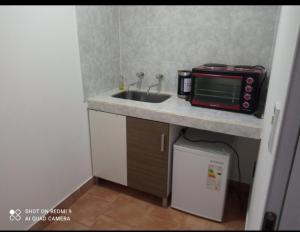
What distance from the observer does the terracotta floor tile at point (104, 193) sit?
5.42 feet

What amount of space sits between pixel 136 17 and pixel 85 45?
489 mm

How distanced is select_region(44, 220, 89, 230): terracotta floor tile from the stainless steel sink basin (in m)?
0.90

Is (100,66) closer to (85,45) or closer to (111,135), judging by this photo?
(85,45)

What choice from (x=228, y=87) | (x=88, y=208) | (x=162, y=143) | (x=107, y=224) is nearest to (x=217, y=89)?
(x=228, y=87)

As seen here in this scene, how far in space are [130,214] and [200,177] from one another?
494 millimetres

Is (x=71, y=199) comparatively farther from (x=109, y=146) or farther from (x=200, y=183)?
(x=200, y=183)

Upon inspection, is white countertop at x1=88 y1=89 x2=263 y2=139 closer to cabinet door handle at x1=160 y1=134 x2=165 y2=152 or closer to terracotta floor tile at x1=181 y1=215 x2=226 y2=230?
cabinet door handle at x1=160 y1=134 x2=165 y2=152

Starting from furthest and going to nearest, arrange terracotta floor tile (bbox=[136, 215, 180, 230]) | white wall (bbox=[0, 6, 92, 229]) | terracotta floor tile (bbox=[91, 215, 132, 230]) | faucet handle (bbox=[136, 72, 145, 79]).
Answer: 1. faucet handle (bbox=[136, 72, 145, 79])
2. terracotta floor tile (bbox=[136, 215, 180, 230])
3. terracotta floor tile (bbox=[91, 215, 132, 230])
4. white wall (bbox=[0, 6, 92, 229])

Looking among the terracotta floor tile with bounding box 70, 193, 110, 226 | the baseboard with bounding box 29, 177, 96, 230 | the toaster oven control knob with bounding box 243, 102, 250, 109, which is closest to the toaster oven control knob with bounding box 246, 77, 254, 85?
the toaster oven control knob with bounding box 243, 102, 250, 109

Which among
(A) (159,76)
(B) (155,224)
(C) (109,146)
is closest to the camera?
(B) (155,224)

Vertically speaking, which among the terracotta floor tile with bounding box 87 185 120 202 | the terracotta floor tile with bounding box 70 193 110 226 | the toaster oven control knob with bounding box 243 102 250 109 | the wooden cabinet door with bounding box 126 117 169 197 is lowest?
the terracotta floor tile with bounding box 87 185 120 202

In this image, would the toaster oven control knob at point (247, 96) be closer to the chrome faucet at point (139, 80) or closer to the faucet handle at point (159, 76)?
the faucet handle at point (159, 76)

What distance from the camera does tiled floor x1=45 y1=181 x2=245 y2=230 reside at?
4.26ft

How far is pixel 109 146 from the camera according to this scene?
5.40ft
